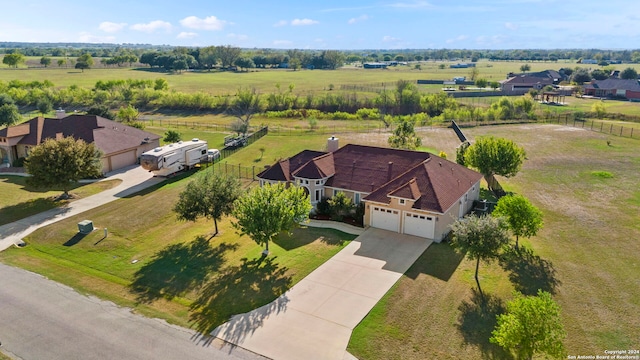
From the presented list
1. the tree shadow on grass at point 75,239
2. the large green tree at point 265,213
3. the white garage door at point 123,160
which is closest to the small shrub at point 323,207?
the large green tree at point 265,213

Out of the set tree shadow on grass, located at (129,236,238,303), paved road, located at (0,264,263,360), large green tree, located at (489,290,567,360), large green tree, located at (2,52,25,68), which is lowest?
paved road, located at (0,264,263,360)

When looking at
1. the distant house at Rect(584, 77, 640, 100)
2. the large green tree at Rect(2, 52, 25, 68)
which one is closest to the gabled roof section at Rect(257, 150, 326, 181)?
the distant house at Rect(584, 77, 640, 100)

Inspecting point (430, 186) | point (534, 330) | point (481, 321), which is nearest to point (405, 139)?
point (430, 186)

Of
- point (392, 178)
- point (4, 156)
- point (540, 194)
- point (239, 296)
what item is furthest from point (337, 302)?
point (4, 156)

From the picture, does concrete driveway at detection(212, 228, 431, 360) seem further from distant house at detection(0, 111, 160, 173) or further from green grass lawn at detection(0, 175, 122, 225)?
distant house at detection(0, 111, 160, 173)

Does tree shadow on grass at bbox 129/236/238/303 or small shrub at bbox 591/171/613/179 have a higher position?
small shrub at bbox 591/171/613/179

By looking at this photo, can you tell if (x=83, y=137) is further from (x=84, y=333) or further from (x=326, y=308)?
(x=326, y=308)
